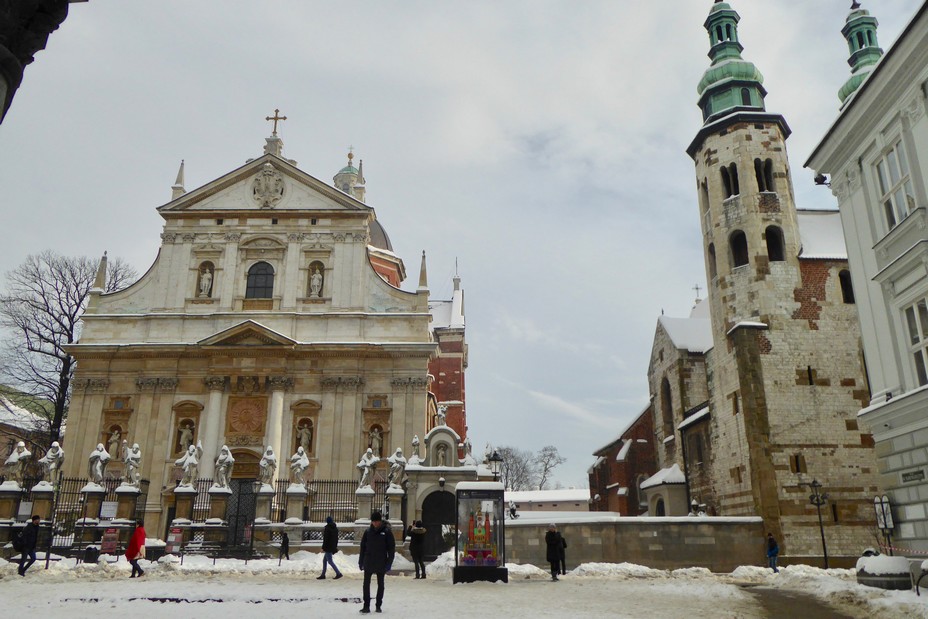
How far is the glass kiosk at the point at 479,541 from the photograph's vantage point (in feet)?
48.0

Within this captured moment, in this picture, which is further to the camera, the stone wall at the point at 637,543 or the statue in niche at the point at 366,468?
the statue in niche at the point at 366,468

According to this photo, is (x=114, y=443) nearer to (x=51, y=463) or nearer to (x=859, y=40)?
(x=51, y=463)

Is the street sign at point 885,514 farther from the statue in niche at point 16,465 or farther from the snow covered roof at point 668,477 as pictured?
the statue in niche at point 16,465

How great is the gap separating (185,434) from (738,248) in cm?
2475

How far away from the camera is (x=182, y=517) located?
22391mm

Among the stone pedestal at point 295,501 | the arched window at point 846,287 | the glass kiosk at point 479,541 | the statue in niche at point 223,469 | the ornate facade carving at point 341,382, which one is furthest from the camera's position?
the ornate facade carving at point 341,382

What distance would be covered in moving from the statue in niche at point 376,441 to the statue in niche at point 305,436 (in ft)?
8.55

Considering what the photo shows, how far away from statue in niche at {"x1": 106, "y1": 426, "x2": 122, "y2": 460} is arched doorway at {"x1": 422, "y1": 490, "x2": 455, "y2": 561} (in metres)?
15.7

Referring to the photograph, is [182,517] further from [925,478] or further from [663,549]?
[925,478]

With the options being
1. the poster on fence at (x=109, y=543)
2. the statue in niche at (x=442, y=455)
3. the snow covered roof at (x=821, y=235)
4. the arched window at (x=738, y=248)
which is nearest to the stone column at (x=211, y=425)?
the statue in niche at (x=442, y=455)

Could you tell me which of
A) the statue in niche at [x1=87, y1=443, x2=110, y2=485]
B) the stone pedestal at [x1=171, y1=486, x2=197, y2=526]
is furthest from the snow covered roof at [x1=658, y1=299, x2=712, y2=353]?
the statue in niche at [x1=87, y1=443, x2=110, y2=485]

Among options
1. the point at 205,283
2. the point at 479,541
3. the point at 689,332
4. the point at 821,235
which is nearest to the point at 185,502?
the point at 479,541

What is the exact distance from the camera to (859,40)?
3111 cm

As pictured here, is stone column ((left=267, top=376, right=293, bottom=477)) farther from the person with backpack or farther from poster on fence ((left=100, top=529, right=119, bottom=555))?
the person with backpack
